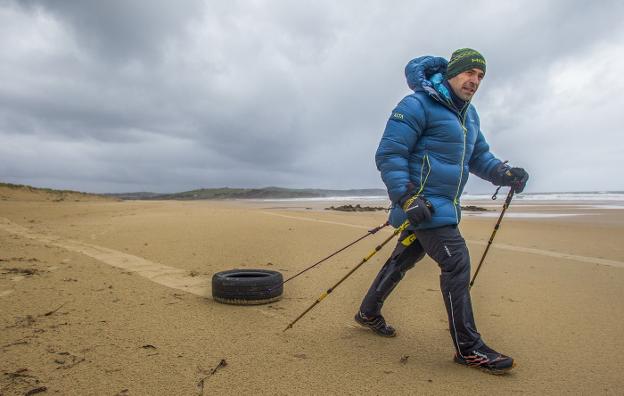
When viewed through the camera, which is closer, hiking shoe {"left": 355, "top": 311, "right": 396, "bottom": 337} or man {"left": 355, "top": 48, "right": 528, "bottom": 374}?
man {"left": 355, "top": 48, "right": 528, "bottom": 374}

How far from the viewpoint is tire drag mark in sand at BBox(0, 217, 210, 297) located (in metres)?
4.95

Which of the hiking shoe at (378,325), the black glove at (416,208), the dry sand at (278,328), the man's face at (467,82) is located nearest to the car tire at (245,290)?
the dry sand at (278,328)

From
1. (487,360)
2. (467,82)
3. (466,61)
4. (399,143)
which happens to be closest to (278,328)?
(487,360)

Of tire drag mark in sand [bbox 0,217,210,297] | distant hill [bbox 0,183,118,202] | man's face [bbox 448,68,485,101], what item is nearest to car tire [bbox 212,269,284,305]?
tire drag mark in sand [bbox 0,217,210,297]

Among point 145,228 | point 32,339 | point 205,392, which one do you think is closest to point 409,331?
point 205,392

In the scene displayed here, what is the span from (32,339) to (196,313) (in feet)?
4.31

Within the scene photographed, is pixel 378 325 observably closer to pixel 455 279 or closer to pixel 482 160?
pixel 455 279

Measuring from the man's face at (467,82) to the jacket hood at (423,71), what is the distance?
Answer: 15 cm

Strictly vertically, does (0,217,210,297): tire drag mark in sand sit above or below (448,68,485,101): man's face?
below

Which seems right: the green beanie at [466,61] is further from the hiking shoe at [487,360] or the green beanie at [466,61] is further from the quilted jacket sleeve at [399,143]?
the hiking shoe at [487,360]

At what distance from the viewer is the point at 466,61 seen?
10.2 ft

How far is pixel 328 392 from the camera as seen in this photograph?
2.43m

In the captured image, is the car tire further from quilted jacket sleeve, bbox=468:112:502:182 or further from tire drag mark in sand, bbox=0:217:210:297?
quilted jacket sleeve, bbox=468:112:502:182

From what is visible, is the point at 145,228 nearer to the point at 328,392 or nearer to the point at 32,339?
the point at 32,339
